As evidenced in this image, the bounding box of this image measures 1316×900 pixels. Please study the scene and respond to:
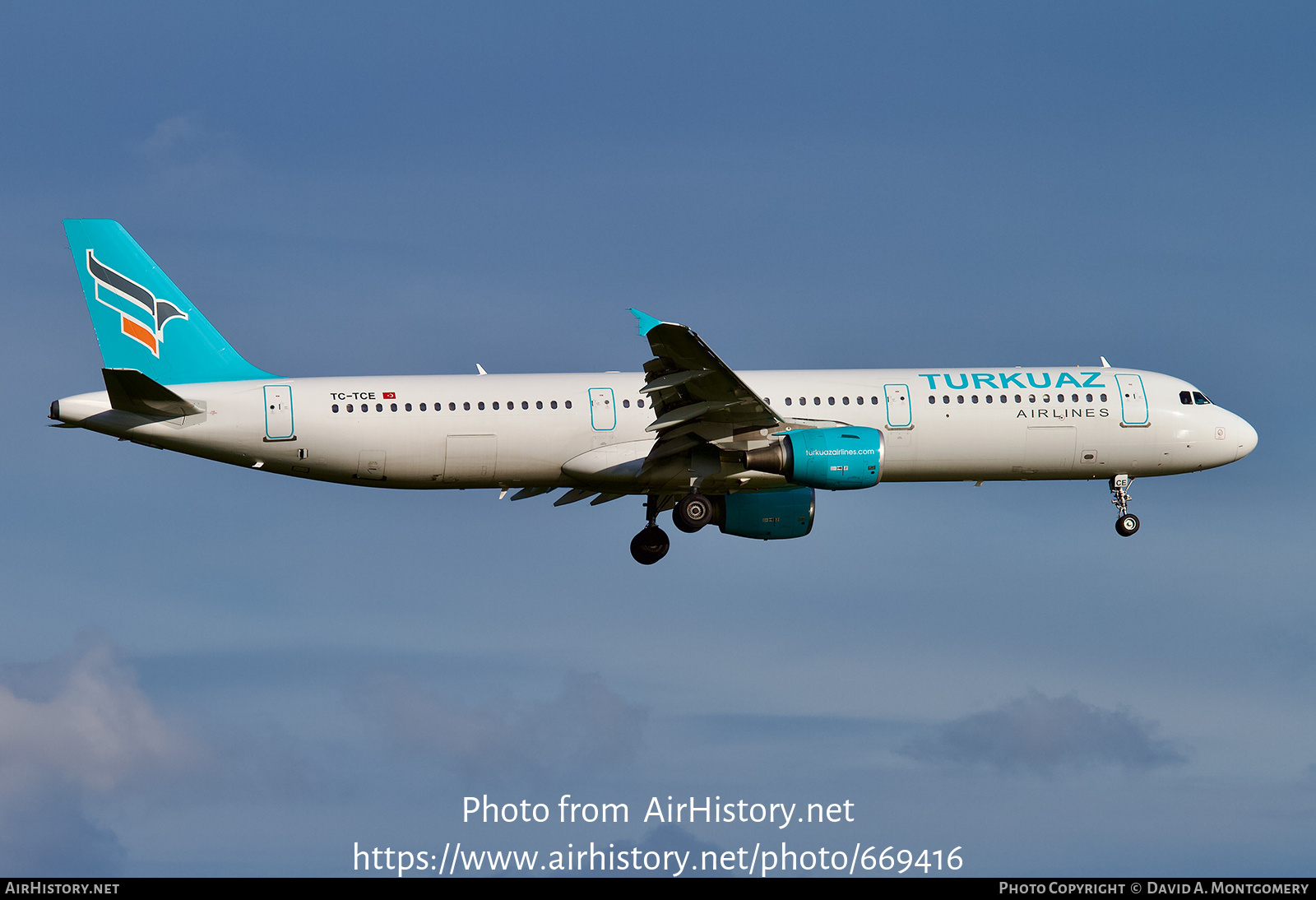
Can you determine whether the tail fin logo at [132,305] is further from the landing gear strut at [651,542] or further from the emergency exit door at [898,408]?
the emergency exit door at [898,408]

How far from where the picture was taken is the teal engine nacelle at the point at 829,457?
46656mm

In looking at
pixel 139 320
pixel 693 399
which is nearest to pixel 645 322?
pixel 693 399

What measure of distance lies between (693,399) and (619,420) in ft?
9.06

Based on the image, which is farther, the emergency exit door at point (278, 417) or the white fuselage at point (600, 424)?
the white fuselage at point (600, 424)

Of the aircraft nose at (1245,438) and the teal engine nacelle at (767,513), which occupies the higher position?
the aircraft nose at (1245,438)

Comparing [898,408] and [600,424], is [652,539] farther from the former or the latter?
[898,408]

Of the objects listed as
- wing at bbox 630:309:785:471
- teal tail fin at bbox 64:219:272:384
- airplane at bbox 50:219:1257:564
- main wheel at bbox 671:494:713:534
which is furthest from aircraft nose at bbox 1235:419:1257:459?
teal tail fin at bbox 64:219:272:384

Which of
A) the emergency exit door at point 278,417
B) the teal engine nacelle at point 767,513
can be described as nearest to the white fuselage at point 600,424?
the emergency exit door at point 278,417

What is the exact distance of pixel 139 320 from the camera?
49156 mm

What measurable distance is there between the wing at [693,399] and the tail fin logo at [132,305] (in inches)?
587

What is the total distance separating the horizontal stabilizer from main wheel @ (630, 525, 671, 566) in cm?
1464

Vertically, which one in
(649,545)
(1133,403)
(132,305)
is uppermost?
(132,305)
